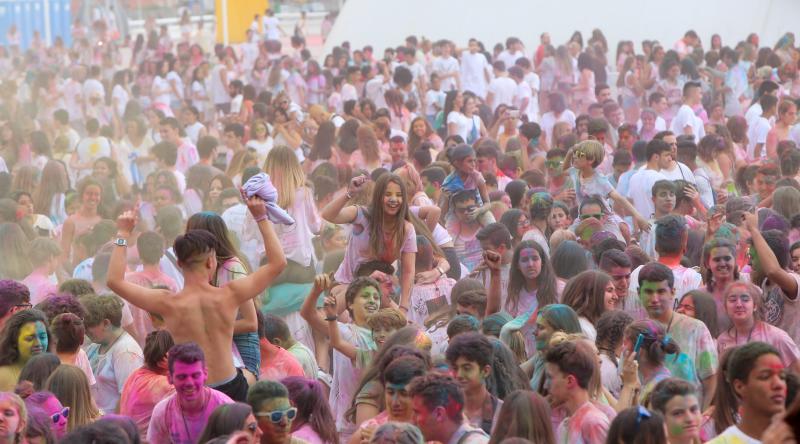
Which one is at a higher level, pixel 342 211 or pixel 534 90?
pixel 342 211

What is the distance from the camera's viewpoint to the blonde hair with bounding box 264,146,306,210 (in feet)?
35.2

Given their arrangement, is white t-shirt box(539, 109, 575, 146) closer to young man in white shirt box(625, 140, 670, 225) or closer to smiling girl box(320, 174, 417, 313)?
young man in white shirt box(625, 140, 670, 225)

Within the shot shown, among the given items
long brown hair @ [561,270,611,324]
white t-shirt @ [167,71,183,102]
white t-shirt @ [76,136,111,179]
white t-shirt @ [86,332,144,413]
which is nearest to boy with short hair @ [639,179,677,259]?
long brown hair @ [561,270,611,324]

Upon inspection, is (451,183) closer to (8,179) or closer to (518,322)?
(518,322)

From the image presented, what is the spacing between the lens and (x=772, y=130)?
15844 millimetres

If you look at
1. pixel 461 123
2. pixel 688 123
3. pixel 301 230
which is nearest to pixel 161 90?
pixel 461 123

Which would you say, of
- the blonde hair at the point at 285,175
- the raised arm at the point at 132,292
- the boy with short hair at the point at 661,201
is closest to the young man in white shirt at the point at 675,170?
the boy with short hair at the point at 661,201

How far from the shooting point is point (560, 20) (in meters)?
29.7

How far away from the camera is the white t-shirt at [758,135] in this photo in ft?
52.7

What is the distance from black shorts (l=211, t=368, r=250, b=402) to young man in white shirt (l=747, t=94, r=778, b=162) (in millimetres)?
9845

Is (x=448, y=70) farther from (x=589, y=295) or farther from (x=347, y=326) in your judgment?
(x=347, y=326)

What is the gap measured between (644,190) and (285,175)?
2979 millimetres

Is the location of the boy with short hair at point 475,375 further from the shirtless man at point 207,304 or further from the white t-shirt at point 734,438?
the white t-shirt at point 734,438

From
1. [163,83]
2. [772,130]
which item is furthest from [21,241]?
[163,83]
